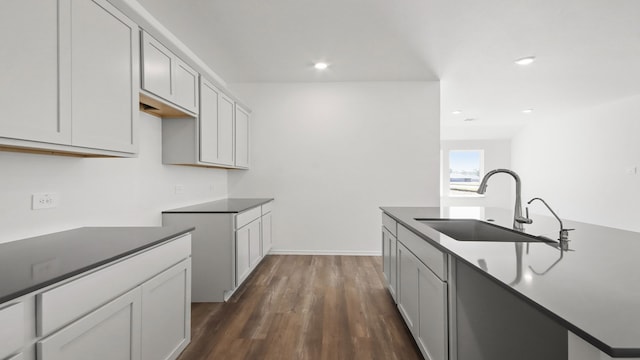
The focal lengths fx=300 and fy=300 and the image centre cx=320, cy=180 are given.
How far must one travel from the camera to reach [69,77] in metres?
1.45

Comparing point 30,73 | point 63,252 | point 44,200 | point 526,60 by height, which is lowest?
point 63,252

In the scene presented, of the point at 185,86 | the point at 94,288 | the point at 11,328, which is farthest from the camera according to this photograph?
the point at 185,86

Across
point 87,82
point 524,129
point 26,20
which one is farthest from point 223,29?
point 524,129

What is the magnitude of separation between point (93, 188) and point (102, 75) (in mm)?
788

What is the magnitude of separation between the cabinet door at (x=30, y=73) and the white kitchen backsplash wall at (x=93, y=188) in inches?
15.1

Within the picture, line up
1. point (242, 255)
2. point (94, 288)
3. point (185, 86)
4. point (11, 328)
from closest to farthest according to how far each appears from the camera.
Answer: point (11, 328), point (94, 288), point (185, 86), point (242, 255)

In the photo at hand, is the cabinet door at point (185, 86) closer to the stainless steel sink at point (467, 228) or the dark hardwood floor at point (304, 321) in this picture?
the dark hardwood floor at point (304, 321)

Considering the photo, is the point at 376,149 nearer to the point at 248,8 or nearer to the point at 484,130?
the point at 248,8

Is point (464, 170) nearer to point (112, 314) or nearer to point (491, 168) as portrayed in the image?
point (491, 168)

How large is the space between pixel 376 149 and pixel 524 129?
6.06 m

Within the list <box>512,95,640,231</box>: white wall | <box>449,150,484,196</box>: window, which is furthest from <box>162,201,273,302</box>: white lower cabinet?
<box>449,150,484,196</box>: window

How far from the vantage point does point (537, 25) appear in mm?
2863

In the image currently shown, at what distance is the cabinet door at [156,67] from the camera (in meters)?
2.03

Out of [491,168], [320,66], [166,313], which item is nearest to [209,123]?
[320,66]
